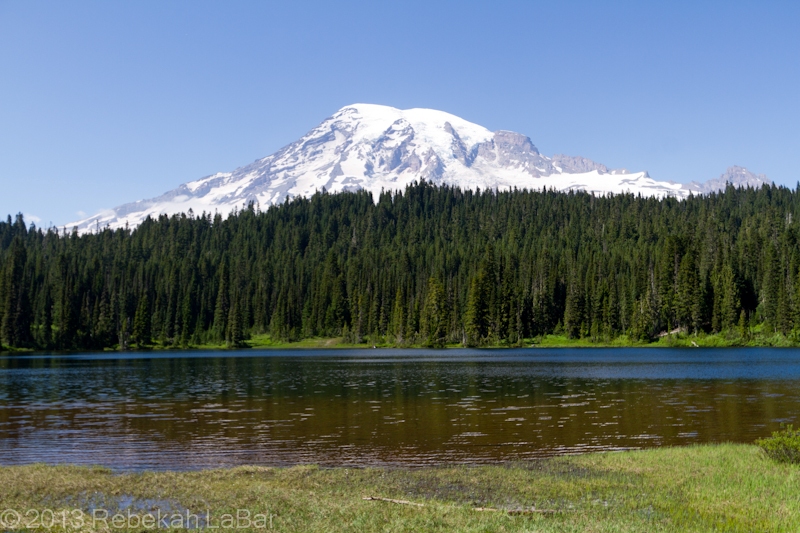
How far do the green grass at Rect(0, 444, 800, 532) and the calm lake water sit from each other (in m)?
3.96

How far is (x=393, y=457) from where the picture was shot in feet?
102

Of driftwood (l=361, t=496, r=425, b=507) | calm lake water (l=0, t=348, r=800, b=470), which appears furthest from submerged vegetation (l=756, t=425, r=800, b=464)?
driftwood (l=361, t=496, r=425, b=507)

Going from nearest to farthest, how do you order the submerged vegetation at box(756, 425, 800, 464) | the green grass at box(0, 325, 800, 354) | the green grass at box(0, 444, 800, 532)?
the green grass at box(0, 444, 800, 532)
the submerged vegetation at box(756, 425, 800, 464)
the green grass at box(0, 325, 800, 354)

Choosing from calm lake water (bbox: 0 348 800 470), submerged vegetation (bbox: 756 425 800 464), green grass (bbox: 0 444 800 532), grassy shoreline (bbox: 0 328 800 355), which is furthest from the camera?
grassy shoreline (bbox: 0 328 800 355)

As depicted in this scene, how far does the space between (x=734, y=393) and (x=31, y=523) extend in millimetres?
52166

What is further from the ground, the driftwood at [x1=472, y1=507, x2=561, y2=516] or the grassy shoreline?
the driftwood at [x1=472, y1=507, x2=561, y2=516]

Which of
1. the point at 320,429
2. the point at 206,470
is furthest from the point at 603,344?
the point at 206,470

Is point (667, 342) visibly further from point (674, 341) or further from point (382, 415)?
point (382, 415)

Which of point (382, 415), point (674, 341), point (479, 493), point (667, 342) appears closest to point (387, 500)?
point (479, 493)

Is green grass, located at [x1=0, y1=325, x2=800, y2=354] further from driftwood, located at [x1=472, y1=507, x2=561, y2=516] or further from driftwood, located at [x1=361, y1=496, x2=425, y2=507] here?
driftwood, located at [x1=361, y1=496, x2=425, y2=507]

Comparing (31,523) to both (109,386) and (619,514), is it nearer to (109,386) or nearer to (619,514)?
(619,514)

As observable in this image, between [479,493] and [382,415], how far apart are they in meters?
24.0

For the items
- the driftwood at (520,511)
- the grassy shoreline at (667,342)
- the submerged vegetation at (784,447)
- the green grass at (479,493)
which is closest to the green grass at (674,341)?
the grassy shoreline at (667,342)

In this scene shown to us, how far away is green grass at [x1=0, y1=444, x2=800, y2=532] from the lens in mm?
A: 18422
